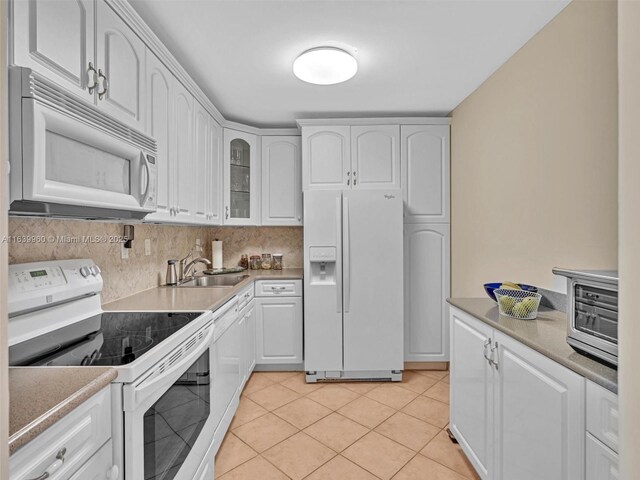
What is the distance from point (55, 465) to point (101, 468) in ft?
0.71

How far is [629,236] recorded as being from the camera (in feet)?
1.47

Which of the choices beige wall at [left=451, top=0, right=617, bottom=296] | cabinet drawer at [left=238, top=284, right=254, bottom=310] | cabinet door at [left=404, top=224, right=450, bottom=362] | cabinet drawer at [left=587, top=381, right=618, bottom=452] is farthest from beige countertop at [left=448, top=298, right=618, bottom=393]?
cabinet drawer at [left=238, top=284, right=254, bottom=310]

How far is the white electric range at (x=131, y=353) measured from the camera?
1.06 m

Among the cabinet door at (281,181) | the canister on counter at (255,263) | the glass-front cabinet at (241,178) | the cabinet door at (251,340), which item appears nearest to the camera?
the cabinet door at (251,340)

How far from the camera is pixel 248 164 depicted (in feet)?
11.3

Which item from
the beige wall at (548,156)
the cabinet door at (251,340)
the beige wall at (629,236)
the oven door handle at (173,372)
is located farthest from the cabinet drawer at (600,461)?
the cabinet door at (251,340)

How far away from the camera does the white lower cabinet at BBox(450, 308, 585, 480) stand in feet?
3.65

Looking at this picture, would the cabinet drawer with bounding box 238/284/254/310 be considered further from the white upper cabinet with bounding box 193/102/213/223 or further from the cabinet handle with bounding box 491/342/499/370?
the cabinet handle with bounding box 491/342/499/370

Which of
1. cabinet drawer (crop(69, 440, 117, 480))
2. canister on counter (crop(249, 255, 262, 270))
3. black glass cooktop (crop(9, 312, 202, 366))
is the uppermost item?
canister on counter (crop(249, 255, 262, 270))

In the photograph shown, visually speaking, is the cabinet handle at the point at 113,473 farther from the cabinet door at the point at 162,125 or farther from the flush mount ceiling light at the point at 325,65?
the flush mount ceiling light at the point at 325,65

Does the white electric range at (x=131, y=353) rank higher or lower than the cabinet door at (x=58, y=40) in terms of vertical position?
lower

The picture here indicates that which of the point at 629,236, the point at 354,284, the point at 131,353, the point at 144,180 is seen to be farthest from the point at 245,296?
the point at 629,236

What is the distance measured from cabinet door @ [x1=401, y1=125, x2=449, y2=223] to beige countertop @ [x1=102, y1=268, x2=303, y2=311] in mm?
1710

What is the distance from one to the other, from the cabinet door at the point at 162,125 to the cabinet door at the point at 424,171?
2030mm
